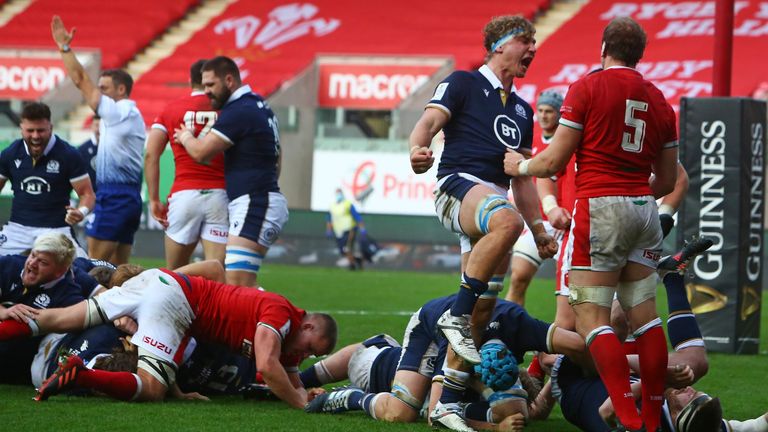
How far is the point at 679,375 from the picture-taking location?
213 inches

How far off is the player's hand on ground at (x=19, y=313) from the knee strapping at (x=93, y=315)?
0.29m

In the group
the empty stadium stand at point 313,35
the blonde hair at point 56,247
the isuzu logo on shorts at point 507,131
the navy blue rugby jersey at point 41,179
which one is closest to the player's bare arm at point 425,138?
the isuzu logo on shorts at point 507,131

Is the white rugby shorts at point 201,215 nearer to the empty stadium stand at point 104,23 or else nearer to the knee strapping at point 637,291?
the knee strapping at point 637,291

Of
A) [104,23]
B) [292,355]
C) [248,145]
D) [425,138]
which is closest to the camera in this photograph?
[425,138]

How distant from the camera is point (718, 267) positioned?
32.2 ft

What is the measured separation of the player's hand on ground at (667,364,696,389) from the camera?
17.7 feet

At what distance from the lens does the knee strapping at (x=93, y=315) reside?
6492 millimetres

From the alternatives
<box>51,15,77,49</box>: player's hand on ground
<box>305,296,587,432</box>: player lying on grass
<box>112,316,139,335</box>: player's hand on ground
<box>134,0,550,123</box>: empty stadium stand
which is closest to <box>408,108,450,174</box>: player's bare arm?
<box>305,296,587,432</box>: player lying on grass

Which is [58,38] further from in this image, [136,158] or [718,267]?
[718,267]

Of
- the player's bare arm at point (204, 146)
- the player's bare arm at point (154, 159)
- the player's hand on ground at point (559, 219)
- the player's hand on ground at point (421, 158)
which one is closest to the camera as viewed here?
the player's hand on ground at point (421, 158)

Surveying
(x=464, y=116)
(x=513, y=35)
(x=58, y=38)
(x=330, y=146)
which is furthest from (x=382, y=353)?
(x=330, y=146)

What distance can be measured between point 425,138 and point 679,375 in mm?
1716

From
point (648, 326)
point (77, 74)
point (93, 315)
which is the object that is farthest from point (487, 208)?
point (77, 74)

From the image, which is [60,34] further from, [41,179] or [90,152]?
[90,152]
